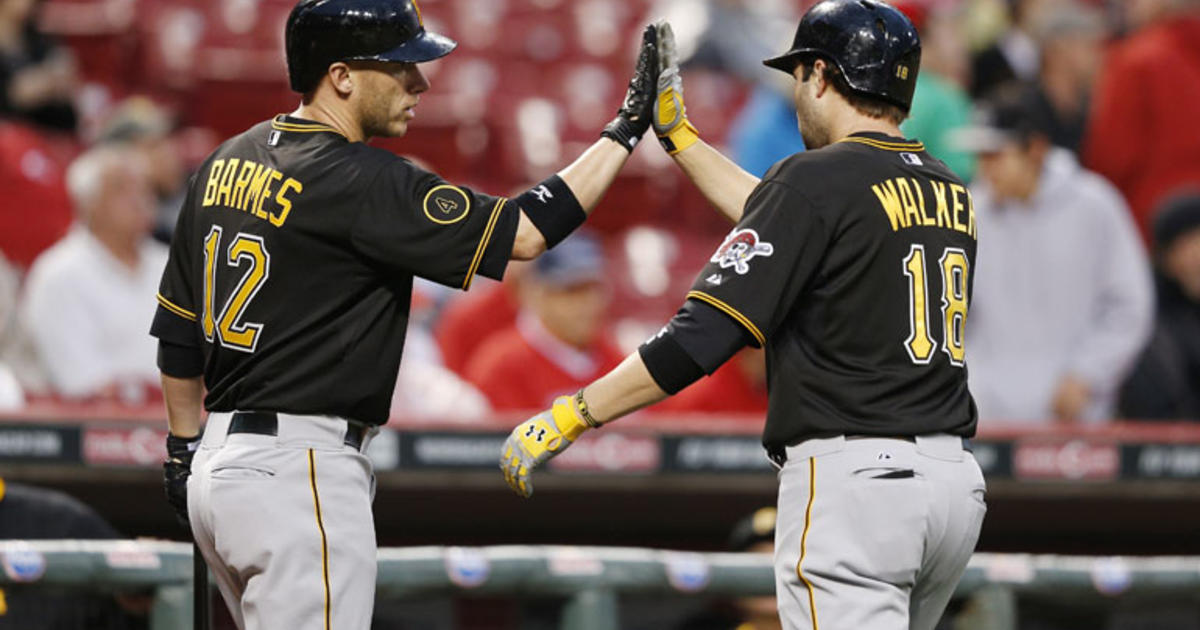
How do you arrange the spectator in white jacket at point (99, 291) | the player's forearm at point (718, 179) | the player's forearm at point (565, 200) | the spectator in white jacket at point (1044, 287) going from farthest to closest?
the spectator in white jacket at point (1044, 287)
the spectator in white jacket at point (99, 291)
the player's forearm at point (718, 179)
the player's forearm at point (565, 200)

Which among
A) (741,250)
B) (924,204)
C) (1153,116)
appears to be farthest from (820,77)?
(1153,116)

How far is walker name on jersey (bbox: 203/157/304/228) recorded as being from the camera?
3.41 meters

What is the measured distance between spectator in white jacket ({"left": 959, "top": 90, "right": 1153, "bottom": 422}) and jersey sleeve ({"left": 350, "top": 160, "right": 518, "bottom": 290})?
3363mm

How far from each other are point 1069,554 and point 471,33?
5790mm

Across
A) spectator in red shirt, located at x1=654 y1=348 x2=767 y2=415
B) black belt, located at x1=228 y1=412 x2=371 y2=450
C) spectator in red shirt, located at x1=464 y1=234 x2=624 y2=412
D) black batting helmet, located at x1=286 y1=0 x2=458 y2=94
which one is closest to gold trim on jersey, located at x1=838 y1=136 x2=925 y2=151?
black batting helmet, located at x1=286 y1=0 x2=458 y2=94

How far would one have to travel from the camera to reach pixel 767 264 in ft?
11.0

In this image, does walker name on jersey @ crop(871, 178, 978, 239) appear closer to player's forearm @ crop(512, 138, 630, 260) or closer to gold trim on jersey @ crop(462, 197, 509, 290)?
player's forearm @ crop(512, 138, 630, 260)

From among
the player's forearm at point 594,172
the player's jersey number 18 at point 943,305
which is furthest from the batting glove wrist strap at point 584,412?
the player's jersey number 18 at point 943,305

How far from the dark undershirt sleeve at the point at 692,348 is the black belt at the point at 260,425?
0.58m

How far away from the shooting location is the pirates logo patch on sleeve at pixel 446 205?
342 cm

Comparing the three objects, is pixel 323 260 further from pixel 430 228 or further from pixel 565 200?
pixel 565 200

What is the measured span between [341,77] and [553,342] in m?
2.52

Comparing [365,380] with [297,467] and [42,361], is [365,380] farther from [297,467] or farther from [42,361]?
[42,361]

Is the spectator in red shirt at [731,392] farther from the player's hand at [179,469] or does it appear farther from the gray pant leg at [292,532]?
the gray pant leg at [292,532]
